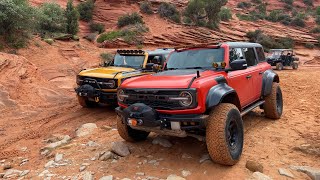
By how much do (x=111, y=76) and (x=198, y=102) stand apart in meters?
3.83

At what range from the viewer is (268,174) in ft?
14.1

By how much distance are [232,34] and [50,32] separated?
19.1 metres

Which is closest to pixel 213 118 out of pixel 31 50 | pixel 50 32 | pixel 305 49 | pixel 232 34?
pixel 31 50

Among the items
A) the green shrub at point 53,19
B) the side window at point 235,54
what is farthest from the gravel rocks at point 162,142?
the green shrub at point 53,19

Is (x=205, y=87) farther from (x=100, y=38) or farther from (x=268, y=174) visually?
(x=100, y=38)

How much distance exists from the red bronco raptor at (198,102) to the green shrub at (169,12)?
26197 mm

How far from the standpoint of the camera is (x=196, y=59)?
555cm

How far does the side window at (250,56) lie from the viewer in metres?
6.18

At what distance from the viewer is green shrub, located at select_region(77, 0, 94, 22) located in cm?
2942

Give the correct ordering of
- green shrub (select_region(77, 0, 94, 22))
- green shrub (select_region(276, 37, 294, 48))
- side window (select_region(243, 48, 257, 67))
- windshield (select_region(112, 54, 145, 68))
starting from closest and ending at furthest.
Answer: side window (select_region(243, 48, 257, 67)), windshield (select_region(112, 54, 145, 68)), green shrub (select_region(77, 0, 94, 22)), green shrub (select_region(276, 37, 294, 48))

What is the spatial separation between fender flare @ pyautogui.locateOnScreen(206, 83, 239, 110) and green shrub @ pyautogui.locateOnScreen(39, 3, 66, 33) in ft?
58.4

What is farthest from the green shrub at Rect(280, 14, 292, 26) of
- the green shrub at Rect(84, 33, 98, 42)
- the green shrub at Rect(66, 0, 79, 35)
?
the green shrub at Rect(66, 0, 79, 35)

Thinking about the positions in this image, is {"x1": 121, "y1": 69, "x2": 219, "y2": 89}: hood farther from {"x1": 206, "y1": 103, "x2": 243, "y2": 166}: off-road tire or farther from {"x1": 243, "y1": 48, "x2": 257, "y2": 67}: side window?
{"x1": 243, "y1": 48, "x2": 257, "y2": 67}: side window

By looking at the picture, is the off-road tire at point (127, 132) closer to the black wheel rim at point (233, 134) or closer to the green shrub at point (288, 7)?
the black wheel rim at point (233, 134)
